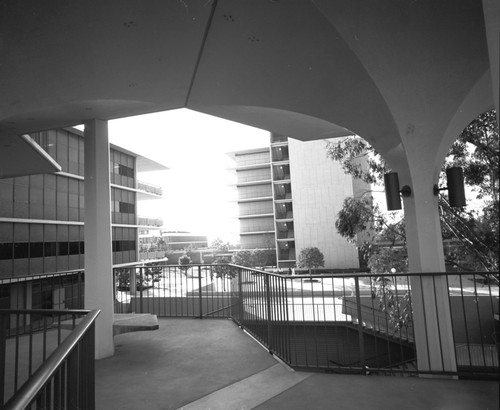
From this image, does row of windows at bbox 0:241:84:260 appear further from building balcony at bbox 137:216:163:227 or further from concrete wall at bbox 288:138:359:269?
concrete wall at bbox 288:138:359:269

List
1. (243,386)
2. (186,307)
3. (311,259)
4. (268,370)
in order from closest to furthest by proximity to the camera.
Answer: (243,386), (268,370), (186,307), (311,259)

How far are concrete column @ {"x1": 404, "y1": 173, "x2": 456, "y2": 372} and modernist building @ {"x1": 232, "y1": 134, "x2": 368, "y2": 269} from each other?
3114 centimetres

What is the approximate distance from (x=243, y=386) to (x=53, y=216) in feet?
69.6

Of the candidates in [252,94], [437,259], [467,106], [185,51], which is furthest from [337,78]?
[437,259]

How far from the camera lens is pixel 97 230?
455 cm

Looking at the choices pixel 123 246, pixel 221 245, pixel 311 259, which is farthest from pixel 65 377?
pixel 221 245

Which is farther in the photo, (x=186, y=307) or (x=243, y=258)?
(x=243, y=258)

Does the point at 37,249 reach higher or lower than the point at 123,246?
higher

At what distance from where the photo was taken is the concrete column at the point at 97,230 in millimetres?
4523

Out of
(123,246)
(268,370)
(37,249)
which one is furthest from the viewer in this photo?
(123,246)

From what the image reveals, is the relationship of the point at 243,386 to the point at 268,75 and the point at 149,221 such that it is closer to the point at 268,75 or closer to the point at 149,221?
the point at 268,75

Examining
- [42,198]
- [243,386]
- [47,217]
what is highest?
[42,198]

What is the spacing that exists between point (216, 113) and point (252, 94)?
2.75 feet

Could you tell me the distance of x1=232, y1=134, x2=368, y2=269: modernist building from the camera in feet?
118
